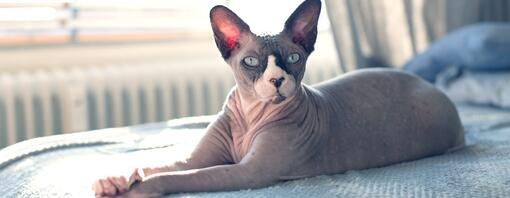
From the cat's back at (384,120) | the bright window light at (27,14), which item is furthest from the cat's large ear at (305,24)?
the bright window light at (27,14)

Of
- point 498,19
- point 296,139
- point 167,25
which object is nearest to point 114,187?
point 296,139

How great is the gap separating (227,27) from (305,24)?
119 millimetres

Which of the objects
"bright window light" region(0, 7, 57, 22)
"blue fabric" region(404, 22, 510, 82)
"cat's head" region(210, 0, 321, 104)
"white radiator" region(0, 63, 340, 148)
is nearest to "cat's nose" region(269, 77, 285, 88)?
"cat's head" region(210, 0, 321, 104)

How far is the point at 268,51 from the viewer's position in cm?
104

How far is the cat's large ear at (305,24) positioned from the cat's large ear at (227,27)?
67mm

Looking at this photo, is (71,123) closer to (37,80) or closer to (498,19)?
(37,80)

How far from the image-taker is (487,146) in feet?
4.42

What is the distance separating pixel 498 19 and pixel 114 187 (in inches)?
79.2

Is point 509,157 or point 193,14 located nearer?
point 509,157

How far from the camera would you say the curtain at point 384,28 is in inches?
94.1

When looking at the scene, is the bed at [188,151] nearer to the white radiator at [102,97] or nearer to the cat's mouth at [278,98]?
the cat's mouth at [278,98]

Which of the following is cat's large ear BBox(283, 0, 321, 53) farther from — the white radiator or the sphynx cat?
the white radiator

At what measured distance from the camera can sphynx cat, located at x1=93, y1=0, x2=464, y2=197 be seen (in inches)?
40.0

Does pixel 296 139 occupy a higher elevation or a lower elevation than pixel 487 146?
higher
